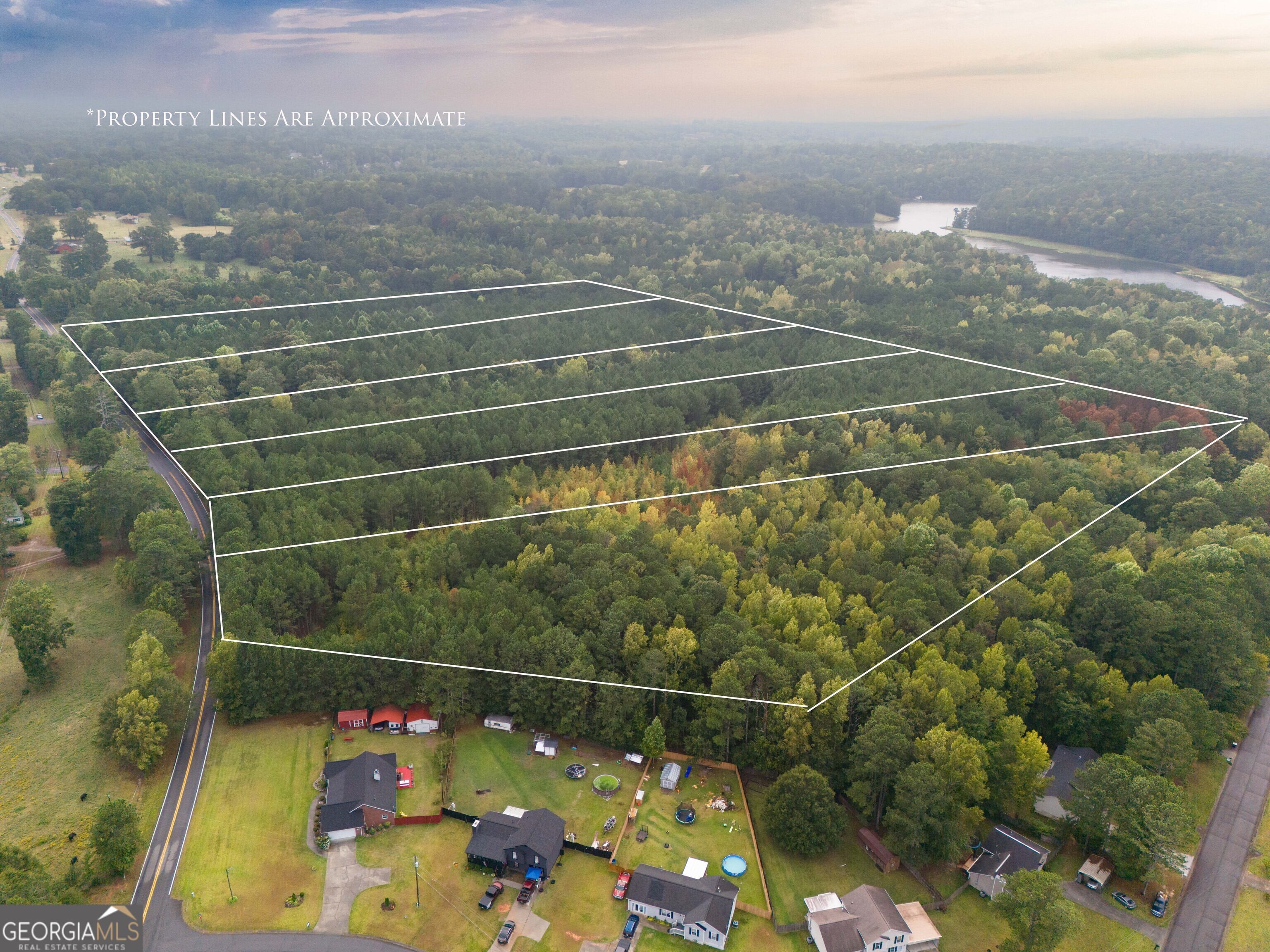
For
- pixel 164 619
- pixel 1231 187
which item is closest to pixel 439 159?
pixel 1231 187

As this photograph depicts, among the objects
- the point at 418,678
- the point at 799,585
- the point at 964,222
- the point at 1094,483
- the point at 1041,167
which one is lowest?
the point at 418,678

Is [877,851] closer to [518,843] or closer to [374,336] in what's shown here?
[518,843]

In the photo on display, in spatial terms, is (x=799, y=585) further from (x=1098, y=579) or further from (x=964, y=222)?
(x=964, y=222)

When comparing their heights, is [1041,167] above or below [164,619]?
above

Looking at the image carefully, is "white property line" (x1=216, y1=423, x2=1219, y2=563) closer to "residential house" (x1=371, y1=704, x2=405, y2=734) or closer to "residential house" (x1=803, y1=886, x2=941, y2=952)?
"residential house" (x1=371, y1=704, x2=405, y2=734)

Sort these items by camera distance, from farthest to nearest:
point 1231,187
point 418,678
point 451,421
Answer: point 1231,187 → point 451,421 → point 418,678

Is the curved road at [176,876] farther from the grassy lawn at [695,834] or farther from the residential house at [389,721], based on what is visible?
the grassy lawn at [695,834]
